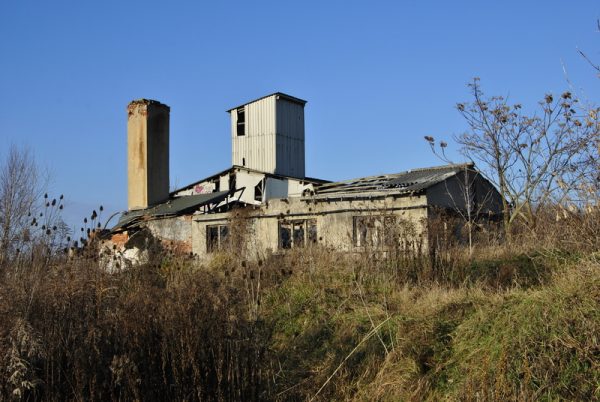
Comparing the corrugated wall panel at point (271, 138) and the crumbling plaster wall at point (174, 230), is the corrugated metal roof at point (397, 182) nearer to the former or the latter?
the crumbling plaster wall at point (174, 230)

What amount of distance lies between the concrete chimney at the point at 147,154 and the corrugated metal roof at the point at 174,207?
761 mm

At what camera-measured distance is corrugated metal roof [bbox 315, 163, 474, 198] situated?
18656mm

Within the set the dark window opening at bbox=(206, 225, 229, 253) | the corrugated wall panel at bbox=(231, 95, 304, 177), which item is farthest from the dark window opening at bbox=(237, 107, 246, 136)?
the dark window opening at bbox=(206, 225, 229, 253)

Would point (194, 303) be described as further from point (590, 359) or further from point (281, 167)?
point (281, 167)

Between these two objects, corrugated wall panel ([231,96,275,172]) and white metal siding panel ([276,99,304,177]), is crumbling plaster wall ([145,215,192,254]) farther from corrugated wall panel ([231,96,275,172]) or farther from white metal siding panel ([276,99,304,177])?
white metal siding panel ([276,99,304,177])

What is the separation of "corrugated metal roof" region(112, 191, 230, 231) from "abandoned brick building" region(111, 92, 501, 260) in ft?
0.16

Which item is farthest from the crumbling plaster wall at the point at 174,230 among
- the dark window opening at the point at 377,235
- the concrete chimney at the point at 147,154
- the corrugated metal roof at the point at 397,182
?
the dark window opening at the point at 377,235

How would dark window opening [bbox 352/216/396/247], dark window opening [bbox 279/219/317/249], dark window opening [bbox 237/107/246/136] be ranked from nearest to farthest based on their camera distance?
dark window opening [bbox 352/216/396/247] < dark window opening [bbox 279/219/317/249] < dark window opening [bbox 237/107/246/136]

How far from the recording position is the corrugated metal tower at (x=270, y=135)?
3106cm

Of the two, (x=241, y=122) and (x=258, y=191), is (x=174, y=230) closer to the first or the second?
(x=258, y=191)

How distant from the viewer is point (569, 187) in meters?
6.62

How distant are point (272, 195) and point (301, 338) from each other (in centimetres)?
2153

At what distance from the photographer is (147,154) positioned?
87.3 ft

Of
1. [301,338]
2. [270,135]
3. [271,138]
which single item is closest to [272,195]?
[271,138]
